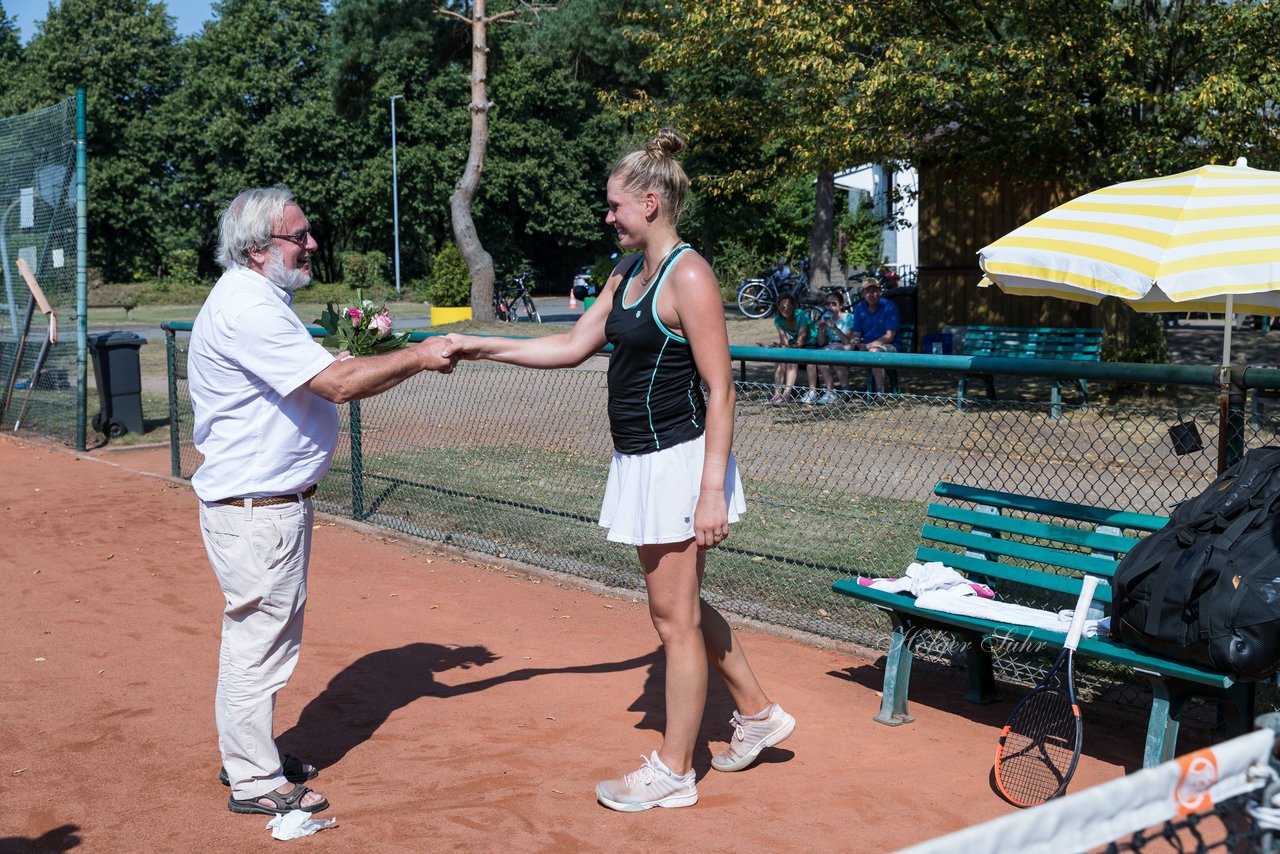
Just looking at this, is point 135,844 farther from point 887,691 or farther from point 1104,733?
point 1104,733

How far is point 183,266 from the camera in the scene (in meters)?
53.3

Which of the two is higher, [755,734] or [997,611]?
[997,611]

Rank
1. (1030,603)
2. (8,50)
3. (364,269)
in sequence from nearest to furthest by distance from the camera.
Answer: (1030,603) → (364,269) → (8,50)

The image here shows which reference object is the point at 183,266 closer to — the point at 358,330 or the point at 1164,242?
the point at 358,330

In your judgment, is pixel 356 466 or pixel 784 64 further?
pixel 784 64

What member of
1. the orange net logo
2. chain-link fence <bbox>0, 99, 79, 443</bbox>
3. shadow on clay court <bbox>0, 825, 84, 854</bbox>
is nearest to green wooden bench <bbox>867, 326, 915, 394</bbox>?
shadow on clay court <bbox>0, 825, 84, 854</bbox>

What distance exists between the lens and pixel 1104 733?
4930mm

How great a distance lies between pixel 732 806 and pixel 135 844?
1885mm

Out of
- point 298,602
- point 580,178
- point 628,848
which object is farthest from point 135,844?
point 580,178

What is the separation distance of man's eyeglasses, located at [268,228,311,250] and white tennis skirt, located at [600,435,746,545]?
4.14 feet

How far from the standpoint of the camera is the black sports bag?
3895mm

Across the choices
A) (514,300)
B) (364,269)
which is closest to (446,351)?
(514,300)

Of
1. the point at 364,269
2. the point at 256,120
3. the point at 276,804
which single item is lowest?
the point at 276,804

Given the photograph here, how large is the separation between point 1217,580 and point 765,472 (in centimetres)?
465
